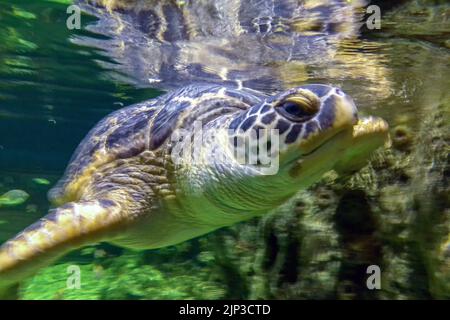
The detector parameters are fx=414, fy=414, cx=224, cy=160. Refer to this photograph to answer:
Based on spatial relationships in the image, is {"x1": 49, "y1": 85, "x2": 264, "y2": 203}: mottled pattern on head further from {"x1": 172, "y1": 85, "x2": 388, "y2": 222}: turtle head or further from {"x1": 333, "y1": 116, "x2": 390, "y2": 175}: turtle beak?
{"x1": 333, "y1": 116, "x2": 390, "y2": 175}: turtle beak

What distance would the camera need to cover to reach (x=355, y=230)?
4578 millimetres

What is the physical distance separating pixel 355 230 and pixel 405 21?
2.70 meters

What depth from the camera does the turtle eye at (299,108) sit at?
2.69m

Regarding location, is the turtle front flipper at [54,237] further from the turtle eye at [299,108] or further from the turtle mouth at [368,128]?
the turtle mouth at [368,128]

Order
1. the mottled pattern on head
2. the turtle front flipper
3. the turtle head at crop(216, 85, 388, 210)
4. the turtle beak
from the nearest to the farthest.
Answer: the turtle head at crop(216, 85, 388, 210)
the turtle beak
the turtle front flipper
the mottled pattern on head

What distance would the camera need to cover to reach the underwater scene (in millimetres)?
3158

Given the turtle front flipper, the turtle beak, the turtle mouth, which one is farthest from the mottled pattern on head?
the turtle mouth

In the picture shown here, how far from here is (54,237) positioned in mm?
3105

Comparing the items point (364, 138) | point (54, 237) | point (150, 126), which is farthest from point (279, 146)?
point (150, 126)

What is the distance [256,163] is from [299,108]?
1.62ft

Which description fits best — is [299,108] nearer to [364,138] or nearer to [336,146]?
[336,146]

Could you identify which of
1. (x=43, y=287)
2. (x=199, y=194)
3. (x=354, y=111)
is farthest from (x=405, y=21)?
(x=43, y=287)

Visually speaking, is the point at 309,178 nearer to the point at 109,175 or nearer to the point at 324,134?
the point at 324,134

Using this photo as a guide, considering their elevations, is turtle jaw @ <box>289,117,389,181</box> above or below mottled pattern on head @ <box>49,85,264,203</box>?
below
